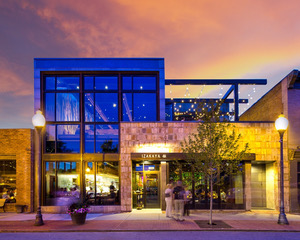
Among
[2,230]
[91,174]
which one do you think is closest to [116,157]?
[91,174]

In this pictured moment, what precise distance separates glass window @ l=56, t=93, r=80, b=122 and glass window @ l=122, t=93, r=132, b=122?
2908 millimetres

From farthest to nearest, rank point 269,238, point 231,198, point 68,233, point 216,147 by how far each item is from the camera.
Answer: point 231,198 < point 216,147 < point 68,233 < point 269,238

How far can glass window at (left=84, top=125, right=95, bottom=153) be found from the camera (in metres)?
15.2

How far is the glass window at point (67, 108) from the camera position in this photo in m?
15.4

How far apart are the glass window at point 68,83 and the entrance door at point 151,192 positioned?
7.11m

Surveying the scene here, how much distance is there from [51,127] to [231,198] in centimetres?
1153

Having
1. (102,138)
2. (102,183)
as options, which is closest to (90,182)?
(102,183)

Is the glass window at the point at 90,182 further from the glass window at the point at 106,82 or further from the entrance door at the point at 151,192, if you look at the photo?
the glass window at the point at 106,82

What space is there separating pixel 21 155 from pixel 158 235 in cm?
991

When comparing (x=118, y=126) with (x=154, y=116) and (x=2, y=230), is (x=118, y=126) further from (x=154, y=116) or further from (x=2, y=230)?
(x=2, y=230)

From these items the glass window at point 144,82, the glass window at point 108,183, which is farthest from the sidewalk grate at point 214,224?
the glass window at point 144,82

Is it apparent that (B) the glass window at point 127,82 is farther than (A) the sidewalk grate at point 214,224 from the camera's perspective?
Yes

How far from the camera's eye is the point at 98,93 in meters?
15.4

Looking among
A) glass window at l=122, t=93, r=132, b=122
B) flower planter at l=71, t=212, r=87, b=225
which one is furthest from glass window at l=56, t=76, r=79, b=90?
flower planter at l=71, t=212, r=87, b=225
